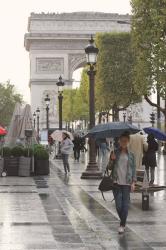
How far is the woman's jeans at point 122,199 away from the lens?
13508mm

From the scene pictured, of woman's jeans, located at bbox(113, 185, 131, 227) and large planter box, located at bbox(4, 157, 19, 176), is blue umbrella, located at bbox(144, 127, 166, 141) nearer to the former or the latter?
large planter box, located at bbox(4, 157, 19, 176)

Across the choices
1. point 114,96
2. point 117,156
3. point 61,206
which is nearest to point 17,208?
point 61,206

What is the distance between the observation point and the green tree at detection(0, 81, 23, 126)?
15475 cm

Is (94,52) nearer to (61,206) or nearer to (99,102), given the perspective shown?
(61,206)

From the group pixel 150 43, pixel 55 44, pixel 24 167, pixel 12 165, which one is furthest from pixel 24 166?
pixel 55 44

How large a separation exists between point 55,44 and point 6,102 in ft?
169

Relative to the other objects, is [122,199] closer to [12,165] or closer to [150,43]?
[12,165]

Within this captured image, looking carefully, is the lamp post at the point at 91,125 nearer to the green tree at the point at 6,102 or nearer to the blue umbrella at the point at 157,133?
the blue umbrella at the point at 157,133

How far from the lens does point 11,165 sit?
2888 centimetres

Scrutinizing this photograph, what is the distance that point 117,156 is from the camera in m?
13.6

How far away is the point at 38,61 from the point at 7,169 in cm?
7706

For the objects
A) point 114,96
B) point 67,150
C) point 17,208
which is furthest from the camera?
point 114,96

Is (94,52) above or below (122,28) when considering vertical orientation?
below

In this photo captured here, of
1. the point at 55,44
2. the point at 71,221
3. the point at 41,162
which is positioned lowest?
the point at 71,221
